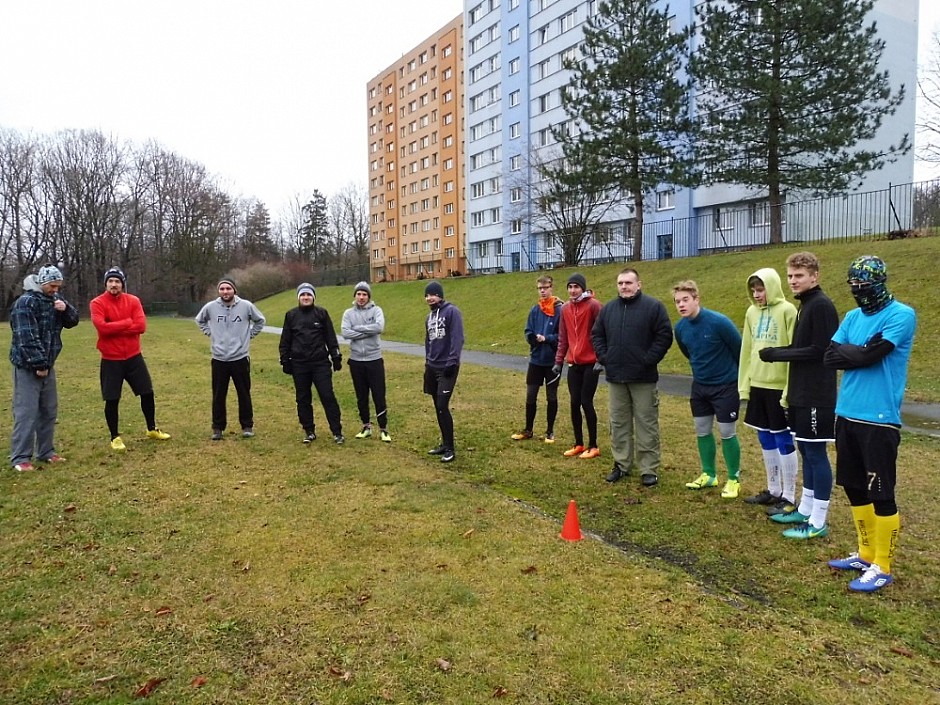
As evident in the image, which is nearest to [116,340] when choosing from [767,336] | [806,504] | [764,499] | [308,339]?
[308,339]

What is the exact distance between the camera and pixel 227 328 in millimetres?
8047

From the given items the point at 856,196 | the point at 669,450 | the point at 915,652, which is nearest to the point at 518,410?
the point at 669,450

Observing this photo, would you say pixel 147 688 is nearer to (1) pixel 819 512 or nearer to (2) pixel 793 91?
(1) pixel 819 512

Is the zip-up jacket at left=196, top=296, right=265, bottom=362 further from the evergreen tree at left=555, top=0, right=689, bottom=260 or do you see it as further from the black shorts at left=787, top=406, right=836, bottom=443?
the evergreen tree at left=555, top=0, right=689, bottom=260

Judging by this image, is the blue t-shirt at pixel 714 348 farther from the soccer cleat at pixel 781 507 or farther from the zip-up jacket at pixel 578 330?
the zip-up jacket at pixel 578 330

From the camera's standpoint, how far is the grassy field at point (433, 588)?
118 inches

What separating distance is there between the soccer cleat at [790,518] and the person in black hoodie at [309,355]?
4893 millimetres

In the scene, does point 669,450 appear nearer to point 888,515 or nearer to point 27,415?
point 888,515

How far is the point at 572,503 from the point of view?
4.75m

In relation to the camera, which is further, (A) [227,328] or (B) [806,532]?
(A) [227,328]

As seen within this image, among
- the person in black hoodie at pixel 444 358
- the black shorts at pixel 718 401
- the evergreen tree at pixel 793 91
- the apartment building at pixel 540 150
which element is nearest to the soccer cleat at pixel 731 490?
the black shorts at pixel 718 401

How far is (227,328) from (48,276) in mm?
1929

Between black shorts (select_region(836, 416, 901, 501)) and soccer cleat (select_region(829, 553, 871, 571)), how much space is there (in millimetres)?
486

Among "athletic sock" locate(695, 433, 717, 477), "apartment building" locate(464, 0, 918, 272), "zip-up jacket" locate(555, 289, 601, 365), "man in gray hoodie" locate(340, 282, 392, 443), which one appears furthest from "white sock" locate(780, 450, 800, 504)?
"apartment building" locate(464, 0, 918, 272)
